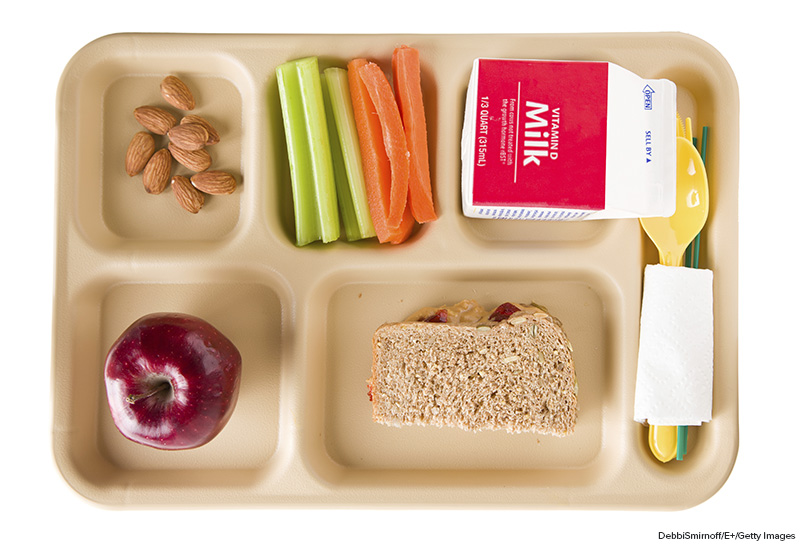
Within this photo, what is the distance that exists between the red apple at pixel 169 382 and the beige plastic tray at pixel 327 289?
19 cm

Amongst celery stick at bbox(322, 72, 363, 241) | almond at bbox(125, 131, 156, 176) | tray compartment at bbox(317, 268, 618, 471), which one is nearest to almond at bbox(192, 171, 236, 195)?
almond at bbox(125, 131, 156, 176)

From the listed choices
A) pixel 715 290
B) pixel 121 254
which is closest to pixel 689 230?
pixel 715 290

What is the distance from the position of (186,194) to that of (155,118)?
211mm

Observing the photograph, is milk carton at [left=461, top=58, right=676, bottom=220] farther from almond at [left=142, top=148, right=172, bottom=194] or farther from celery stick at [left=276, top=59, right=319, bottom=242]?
almond at [left=142, top=148, right=172, bottom=194]

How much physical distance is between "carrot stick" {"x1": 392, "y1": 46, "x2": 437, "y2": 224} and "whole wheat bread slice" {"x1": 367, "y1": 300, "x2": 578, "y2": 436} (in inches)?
11.5

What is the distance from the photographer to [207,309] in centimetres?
146

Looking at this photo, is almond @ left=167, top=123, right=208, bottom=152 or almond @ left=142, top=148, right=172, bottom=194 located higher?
almond @ left=167, top=123, right=208, bottom=152

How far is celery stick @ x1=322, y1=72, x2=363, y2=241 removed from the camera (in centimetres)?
141

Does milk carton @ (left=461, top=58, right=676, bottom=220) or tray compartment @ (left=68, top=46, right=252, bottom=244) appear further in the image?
tray compartment @ (left=68, top=46, right=252, bottom=244)

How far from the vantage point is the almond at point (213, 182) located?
141 centimetres

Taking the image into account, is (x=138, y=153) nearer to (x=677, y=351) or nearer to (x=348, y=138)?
(x=348, y=138)

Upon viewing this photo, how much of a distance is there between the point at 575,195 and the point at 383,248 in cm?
48

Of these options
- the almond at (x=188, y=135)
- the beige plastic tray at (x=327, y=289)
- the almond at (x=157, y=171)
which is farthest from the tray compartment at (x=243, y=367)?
the almond at (x=188, y=135)

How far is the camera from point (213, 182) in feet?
4.61
